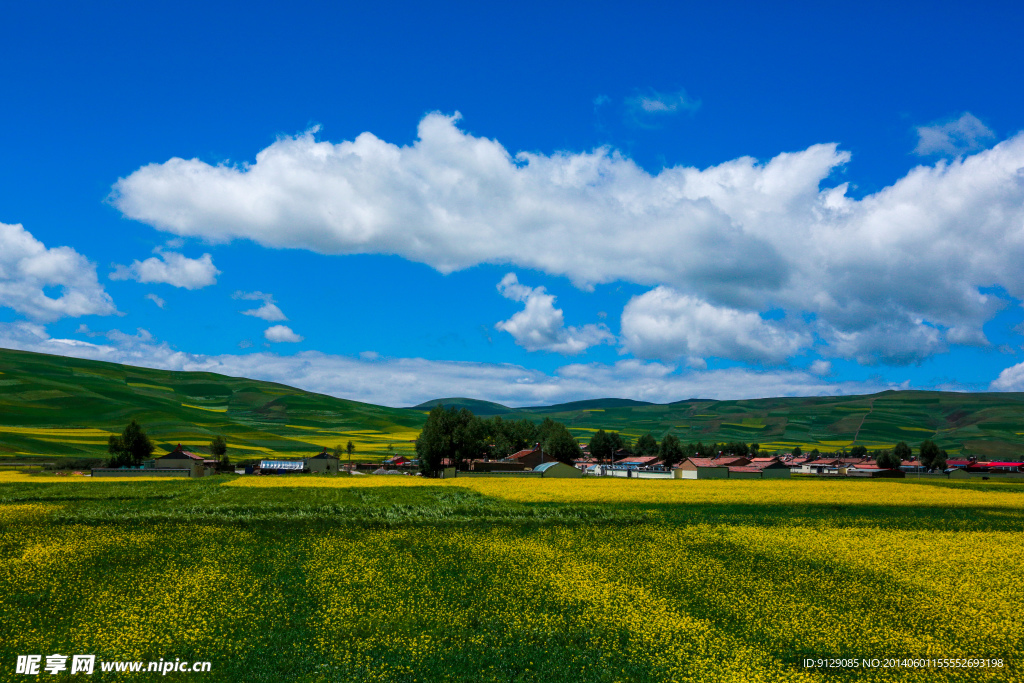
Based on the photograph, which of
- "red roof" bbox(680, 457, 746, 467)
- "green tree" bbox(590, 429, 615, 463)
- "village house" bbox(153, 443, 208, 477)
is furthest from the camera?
"green tree" bbox(590, 429, 615, 463)

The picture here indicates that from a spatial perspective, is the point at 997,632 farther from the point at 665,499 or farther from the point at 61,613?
the point at 665,499

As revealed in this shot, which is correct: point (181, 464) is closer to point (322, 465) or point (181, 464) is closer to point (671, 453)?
point (322, 465)

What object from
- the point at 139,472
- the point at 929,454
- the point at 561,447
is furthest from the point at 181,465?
the point at 929,454

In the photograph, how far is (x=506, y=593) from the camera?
70.1 feet

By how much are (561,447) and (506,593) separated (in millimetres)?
110554

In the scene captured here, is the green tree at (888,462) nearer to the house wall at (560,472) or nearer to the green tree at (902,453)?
the green tree at (902,453)

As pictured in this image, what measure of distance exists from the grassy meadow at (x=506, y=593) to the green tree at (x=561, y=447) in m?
89.7

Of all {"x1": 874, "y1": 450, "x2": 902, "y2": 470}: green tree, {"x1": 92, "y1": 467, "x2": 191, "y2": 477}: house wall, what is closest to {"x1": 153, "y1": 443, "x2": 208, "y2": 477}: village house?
{"x1": 92, "y1": 467, "x2": 191, "y2": 477}: house wall

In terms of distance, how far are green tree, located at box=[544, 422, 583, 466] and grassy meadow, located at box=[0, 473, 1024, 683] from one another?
294 ft

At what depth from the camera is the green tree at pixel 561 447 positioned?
12938 cm

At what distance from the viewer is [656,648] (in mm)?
16547

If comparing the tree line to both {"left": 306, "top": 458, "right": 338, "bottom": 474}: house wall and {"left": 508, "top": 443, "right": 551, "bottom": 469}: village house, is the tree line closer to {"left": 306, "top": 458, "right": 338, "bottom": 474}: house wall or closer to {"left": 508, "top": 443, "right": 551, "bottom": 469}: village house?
{"left": 508, "top": 443, "right": 551, "bottom": 469}: village house

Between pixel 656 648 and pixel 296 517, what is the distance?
2832 cm

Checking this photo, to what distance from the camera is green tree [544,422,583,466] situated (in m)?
129
